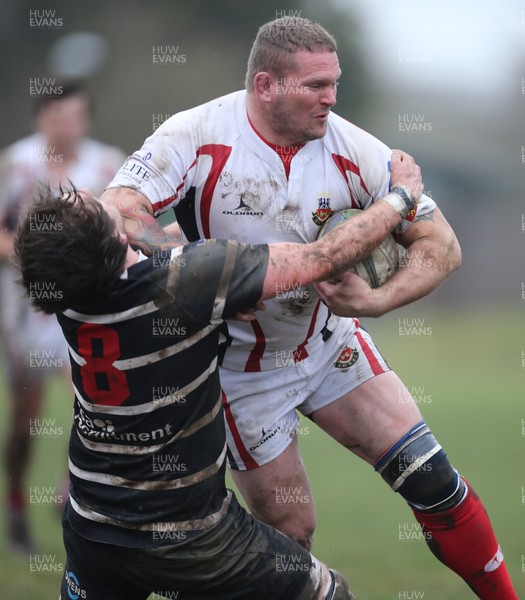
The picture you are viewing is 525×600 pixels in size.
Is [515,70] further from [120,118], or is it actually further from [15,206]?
[15,206]

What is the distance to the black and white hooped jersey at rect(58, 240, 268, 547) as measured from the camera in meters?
3.10

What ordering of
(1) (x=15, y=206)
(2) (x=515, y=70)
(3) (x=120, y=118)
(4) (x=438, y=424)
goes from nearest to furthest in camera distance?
(1) (x=15, y=206), (4) (x=438, y=424), (3) (x=120, y=118), (2) (x=515, y=70)

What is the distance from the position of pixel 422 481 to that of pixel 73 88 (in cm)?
416

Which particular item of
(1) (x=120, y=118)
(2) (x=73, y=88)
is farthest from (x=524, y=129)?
(2) (x=73, y=88)

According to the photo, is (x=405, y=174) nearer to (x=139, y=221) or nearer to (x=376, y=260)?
(x=376, y=260)

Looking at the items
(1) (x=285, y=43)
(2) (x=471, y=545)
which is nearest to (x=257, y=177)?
(1) (x=285, y=43)

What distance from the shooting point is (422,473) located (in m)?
3.86

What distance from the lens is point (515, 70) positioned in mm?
16953

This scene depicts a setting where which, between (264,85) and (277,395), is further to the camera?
(277,395)

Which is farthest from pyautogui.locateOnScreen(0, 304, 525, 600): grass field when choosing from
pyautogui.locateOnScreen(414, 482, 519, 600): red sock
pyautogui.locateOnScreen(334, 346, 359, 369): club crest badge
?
pyautogui.locateOnScreen(334, 346, 359, 369): club crest badge

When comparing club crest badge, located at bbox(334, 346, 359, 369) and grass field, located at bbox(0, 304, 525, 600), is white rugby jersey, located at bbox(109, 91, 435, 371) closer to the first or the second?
club crest badge, located at bbox(334, 346, 359, 369)

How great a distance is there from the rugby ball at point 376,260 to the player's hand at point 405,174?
0.18 m

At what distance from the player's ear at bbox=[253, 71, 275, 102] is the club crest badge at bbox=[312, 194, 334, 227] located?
16.3 inches

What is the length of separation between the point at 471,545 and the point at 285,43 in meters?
1.98
